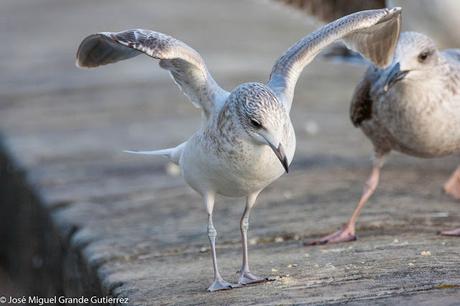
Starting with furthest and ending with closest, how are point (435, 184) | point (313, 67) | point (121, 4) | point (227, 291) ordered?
point (121, 4)
point (313, 67)
point (435, 184)
point (227, 291)

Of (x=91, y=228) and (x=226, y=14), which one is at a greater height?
(x=91, y=228)

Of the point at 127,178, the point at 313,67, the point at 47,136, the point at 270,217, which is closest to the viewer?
the point at 270,217

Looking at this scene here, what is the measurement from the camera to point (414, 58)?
6.17m

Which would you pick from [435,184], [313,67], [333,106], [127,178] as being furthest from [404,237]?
[313,67]

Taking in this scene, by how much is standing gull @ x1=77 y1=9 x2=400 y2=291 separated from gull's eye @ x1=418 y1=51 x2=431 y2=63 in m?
0.88

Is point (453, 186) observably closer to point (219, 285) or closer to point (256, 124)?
point (219, 285)

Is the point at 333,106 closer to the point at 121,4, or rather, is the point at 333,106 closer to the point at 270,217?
the point at 270,217

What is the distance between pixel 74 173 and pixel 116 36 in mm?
3147

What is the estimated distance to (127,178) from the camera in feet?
25.3

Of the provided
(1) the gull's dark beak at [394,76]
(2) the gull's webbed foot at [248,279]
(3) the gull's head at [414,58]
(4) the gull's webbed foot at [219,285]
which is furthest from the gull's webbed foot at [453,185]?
(4) the gull's webbed foot at [219,285]

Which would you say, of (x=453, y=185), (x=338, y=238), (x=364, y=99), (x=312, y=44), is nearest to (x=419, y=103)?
(x=364, y=99)

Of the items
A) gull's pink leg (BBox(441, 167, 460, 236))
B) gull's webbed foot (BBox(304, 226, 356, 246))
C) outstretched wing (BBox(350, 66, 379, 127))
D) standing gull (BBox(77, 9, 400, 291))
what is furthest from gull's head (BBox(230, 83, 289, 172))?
gull's pink leg (BBox(441, 167, 460, 236))

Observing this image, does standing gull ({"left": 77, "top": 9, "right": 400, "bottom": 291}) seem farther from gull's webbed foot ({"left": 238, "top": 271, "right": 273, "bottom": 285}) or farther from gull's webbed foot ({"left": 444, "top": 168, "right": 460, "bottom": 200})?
gull's webbed foot ({"left": 444, "top": 168, "right": 460, "bottom": 200})

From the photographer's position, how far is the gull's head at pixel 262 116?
176 inches
